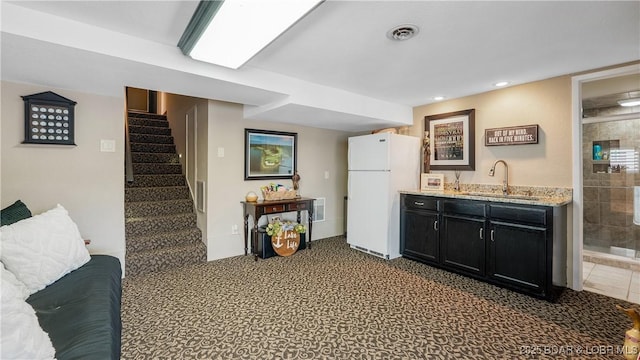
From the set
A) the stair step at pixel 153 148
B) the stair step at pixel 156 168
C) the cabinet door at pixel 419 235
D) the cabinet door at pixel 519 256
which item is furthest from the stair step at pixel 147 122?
the cabinet door at pixel 519 256

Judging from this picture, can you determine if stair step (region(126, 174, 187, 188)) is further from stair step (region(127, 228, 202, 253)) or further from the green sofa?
the green sofa

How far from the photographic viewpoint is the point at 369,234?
4082 millimetres

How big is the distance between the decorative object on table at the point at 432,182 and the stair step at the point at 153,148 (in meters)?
4.36

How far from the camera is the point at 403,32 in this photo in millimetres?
2033

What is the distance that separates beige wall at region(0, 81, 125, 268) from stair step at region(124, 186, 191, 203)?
40.8 inches

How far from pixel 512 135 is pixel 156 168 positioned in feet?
17.0

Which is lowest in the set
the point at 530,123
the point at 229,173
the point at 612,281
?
the point at 612,281

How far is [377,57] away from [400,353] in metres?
2.32

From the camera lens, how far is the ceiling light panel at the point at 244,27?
160cm

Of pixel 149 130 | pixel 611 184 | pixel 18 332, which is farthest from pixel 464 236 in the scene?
pixel 149 130

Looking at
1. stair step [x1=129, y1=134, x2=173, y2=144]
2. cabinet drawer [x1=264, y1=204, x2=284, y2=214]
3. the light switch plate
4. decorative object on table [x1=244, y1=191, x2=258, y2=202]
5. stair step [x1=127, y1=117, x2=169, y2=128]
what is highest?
stair step [x1=127, y1=117, x2=169, y2=128]

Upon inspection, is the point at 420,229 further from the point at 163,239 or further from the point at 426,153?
the point at 163,239

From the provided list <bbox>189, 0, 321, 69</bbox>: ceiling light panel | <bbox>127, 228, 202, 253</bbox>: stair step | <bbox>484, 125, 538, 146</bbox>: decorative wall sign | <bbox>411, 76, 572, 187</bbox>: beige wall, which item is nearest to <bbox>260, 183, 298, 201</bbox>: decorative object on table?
<bbox>127, 228, 202, 253</bbox>: stair step

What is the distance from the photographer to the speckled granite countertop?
2734 millimetres
